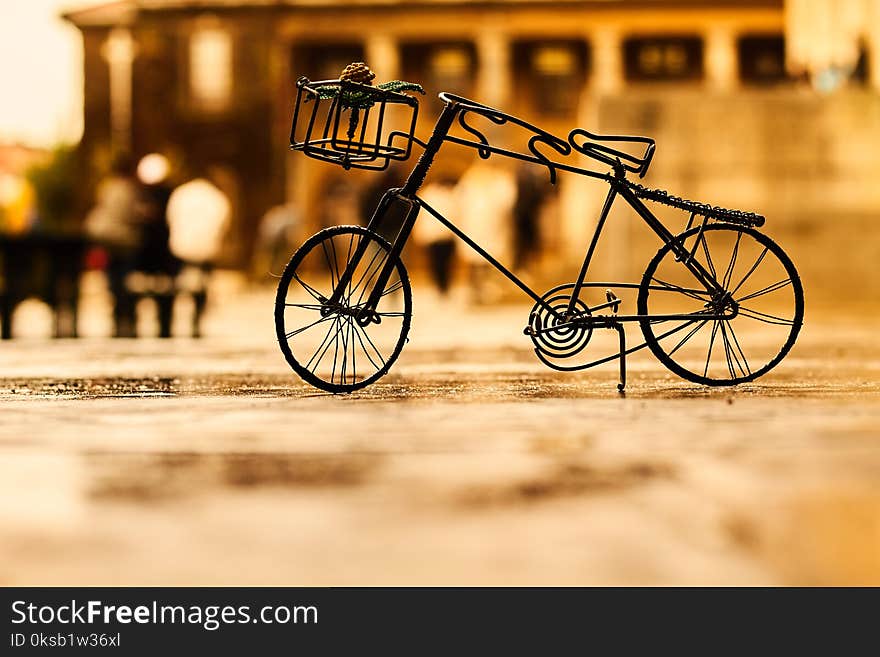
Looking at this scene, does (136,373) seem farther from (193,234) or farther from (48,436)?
(193,234)

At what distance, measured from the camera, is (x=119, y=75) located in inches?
2539

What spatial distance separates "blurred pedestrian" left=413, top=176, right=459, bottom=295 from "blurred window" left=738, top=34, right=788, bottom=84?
36.3 m

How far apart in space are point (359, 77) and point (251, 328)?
29.2 feet

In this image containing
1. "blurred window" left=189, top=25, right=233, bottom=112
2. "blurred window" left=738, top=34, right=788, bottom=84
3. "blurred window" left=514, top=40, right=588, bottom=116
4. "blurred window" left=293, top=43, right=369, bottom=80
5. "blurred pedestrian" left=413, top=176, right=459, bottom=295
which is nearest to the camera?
"blurred pedestrian" left=413, top=176, right=459, bottom=295

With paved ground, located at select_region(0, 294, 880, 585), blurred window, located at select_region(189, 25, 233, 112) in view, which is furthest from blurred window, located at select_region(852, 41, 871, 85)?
blurred window, located at select_region(189, 25, 233, 112)

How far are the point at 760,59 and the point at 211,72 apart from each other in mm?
20072

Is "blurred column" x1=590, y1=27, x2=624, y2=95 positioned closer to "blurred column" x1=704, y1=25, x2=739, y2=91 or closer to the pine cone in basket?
"blurred column" x1=704, y1=25, x2=739, y2=91

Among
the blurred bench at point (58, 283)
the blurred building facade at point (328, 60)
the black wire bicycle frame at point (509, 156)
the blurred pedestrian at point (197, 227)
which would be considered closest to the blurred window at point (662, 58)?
the blurred building facade at point (328, 60)

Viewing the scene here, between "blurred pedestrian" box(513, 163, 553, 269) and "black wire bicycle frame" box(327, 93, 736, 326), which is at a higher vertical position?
"blurred pedestrian" box(513, 163, 553, 269)

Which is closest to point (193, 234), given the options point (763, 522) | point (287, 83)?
point (763, 522)

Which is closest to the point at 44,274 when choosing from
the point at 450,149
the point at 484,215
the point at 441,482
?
the point at 484,215

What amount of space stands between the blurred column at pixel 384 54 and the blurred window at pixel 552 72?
4.52 meters

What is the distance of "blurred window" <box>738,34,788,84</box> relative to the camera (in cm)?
5525

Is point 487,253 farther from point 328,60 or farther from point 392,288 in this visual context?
point 328,60
